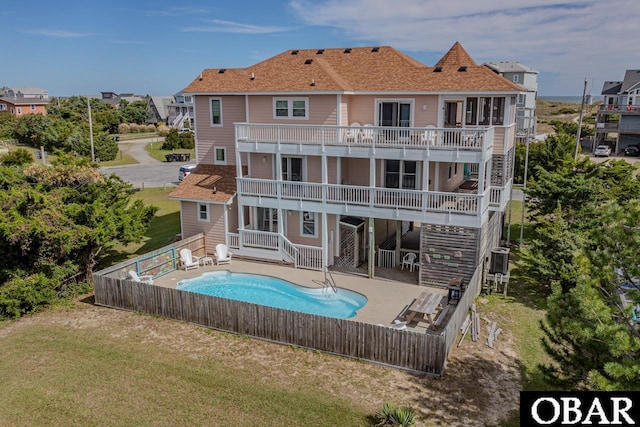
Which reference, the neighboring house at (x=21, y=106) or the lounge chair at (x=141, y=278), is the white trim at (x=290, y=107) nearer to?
the lounge chair at (x=141, y=278)

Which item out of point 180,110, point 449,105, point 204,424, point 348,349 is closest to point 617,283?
point 348,349

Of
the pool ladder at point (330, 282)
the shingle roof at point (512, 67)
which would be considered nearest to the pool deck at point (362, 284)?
the pool ladder at point (330, 282)

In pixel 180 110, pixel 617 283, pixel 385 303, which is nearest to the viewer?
pixel 617 283

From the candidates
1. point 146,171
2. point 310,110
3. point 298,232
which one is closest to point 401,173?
point 310,110

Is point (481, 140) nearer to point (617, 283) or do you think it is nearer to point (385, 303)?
point (385, 303)

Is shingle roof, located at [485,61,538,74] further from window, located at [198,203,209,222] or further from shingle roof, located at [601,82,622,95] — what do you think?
window, located at [198,203,209,222]

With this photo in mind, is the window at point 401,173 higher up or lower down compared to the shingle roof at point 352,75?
lower down

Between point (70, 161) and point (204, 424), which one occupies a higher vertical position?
point (70, 161)
